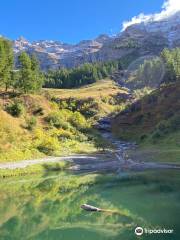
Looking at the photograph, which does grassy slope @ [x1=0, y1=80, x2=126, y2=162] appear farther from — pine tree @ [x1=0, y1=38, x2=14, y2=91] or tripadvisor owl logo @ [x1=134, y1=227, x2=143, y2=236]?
tripadvisor owl logo @ [x1=134, y1=227, x2=143, y2=236]

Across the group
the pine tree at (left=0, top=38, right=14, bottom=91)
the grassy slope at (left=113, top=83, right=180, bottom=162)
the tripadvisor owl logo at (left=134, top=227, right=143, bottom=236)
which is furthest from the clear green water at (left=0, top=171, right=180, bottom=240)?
the pine tree at (left=0, top=38, right=14, bottom=91)

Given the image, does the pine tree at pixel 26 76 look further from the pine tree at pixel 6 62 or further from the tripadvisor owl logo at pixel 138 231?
the tripadvisor owl logo at pixel 138 231

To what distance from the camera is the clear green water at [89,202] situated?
28234mm

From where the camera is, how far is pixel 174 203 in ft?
116

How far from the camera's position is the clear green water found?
28.2 m

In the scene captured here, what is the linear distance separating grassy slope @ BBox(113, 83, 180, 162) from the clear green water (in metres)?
31.5

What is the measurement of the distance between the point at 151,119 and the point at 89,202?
81.8 metres

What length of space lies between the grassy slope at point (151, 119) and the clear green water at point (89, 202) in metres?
31.5

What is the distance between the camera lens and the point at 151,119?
118 m

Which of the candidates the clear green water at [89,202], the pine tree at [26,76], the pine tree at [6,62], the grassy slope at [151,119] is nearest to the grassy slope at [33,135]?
the pine tree at [26,76]

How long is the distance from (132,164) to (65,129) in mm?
35912

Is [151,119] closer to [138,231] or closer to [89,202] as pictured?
[89,202]

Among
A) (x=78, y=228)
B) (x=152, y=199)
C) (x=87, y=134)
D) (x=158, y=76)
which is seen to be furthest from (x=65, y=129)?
(x=158, y=76)

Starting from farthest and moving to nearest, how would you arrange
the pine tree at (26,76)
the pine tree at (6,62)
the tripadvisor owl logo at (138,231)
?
the pine tree at (26,76)
the pine tree at (6,62)
the tripadvisor owl logo at (138,231)
